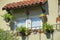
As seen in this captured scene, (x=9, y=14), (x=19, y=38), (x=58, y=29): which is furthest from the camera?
(x=9, y=14)

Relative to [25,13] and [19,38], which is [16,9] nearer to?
[25,13]

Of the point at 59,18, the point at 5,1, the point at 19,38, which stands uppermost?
the point at 5,1

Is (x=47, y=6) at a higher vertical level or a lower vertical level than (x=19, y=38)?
higher

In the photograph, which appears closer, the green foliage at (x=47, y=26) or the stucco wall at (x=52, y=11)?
the green foliage at (x=47, y=26)

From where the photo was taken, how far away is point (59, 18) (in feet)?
59.0

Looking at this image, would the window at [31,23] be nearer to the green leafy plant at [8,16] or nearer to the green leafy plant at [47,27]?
the green leafy plant at [8,16]

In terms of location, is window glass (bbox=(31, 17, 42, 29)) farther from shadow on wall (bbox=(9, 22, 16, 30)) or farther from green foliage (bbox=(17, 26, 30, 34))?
shadow on wall (bbox=(9, 22, 16, 30))

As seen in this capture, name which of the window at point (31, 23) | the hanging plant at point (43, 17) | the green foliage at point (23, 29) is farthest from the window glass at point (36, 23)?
the green foliage at point (23, 29)

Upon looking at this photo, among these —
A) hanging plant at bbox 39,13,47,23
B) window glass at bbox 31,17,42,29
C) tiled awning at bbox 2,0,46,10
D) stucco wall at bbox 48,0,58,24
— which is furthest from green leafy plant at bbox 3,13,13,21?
stucco wall at bbox 48,0,58,24

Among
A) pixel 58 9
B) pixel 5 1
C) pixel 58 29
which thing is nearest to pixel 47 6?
pixel 58 9

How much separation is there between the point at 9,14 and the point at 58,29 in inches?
159

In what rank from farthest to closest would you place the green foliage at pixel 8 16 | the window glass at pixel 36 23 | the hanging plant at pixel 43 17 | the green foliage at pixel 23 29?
the green foliage at pixel 8 16 < the window glass at pixel 36 23 < the green foliage at pixel 23 29 < the hanging plant at pixel 43 17

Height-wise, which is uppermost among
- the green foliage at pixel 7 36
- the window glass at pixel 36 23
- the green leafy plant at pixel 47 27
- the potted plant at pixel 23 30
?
the window glass at pixel 36 23

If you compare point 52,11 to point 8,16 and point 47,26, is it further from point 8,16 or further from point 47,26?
point 8,16
